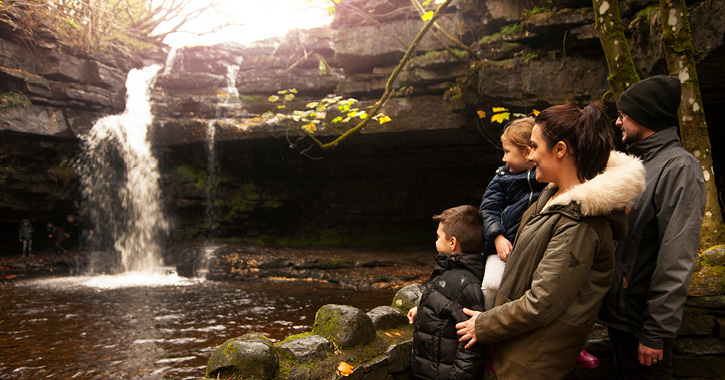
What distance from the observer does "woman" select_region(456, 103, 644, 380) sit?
68.2 inches

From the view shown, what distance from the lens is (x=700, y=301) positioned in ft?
9.25

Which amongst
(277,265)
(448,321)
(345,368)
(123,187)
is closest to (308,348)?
(345,368)

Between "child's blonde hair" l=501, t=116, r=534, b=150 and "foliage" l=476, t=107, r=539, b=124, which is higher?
"foliage" l=476, t=107, r=539, b=124

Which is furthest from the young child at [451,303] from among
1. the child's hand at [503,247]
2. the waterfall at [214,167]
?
the waterfall at [214,167]

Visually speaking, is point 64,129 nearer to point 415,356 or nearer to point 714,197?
point 415,356

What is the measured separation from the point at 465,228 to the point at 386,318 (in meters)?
1.17

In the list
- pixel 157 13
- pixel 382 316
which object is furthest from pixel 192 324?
pixel 157 13

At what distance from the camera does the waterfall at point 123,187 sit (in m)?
14.0

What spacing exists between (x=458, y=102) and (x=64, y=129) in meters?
12.1

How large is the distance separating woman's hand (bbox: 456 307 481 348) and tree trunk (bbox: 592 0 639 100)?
105 inches

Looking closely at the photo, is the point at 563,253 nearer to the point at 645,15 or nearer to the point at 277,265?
the point at 645,15

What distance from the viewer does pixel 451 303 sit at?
221 centimetres

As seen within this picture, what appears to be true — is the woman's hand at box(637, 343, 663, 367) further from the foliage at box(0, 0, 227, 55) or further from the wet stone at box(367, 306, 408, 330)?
the foliage at box(0, 0, 227, 55)

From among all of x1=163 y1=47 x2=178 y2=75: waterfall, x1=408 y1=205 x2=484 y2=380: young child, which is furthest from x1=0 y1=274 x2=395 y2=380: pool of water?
x1=163 y1=47 x2=178 y2=75: waterfall
